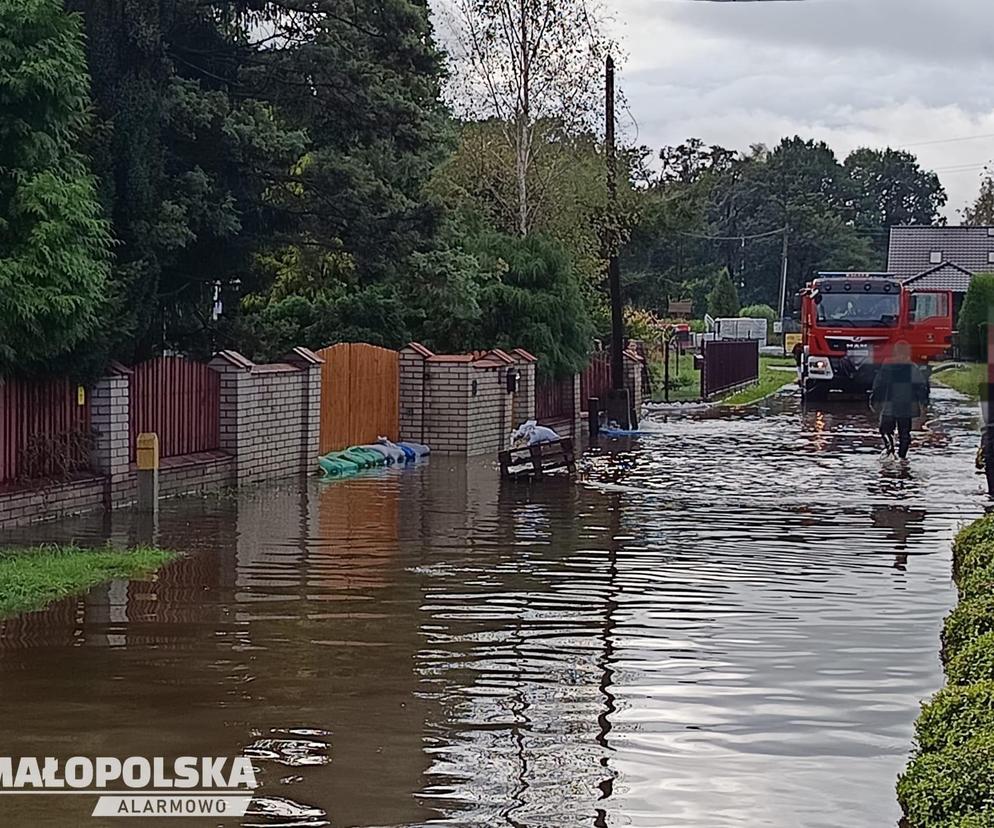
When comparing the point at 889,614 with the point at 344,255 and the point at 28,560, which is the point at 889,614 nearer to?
the point at 28,560

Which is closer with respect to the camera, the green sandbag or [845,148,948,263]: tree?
the green sandbag

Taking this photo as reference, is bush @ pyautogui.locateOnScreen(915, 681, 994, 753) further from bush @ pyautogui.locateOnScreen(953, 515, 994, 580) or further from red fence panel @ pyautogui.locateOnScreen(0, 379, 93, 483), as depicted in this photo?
red fence panel @ pyautogui.locateOnScreen(0, 379, 93, 483)

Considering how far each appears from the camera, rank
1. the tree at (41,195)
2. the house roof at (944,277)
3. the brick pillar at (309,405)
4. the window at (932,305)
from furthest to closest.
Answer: the house roof at (944,277) → the window at (932,305) → the brick pillar at (309,405) → the tree at (41,195)

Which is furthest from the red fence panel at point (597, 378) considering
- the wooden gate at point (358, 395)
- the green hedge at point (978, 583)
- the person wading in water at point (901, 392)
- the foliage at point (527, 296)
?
the green hedge at point (978, 583)

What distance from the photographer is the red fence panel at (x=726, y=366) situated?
146 feet

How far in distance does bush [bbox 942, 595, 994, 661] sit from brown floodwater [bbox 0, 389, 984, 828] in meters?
0.23

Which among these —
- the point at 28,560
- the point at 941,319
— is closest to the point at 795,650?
the point at 28,560

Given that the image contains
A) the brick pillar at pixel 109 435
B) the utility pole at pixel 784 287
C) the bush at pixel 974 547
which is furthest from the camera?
the utility pole at pixel 784 287

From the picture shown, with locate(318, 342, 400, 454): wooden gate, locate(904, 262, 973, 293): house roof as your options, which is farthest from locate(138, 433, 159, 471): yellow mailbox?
locate(904, 262, 973, 293): house roof

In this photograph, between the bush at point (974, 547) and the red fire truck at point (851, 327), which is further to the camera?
the red fire truck at point (851, 327)

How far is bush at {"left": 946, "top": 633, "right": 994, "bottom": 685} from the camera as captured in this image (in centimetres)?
820

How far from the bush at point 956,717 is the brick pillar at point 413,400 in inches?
738

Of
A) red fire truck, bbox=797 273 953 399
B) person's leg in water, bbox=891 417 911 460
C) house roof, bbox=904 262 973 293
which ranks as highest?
house roof, bbox=904 262 973 293

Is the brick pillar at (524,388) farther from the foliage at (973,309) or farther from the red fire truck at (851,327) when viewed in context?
the foliage at (973,309)
